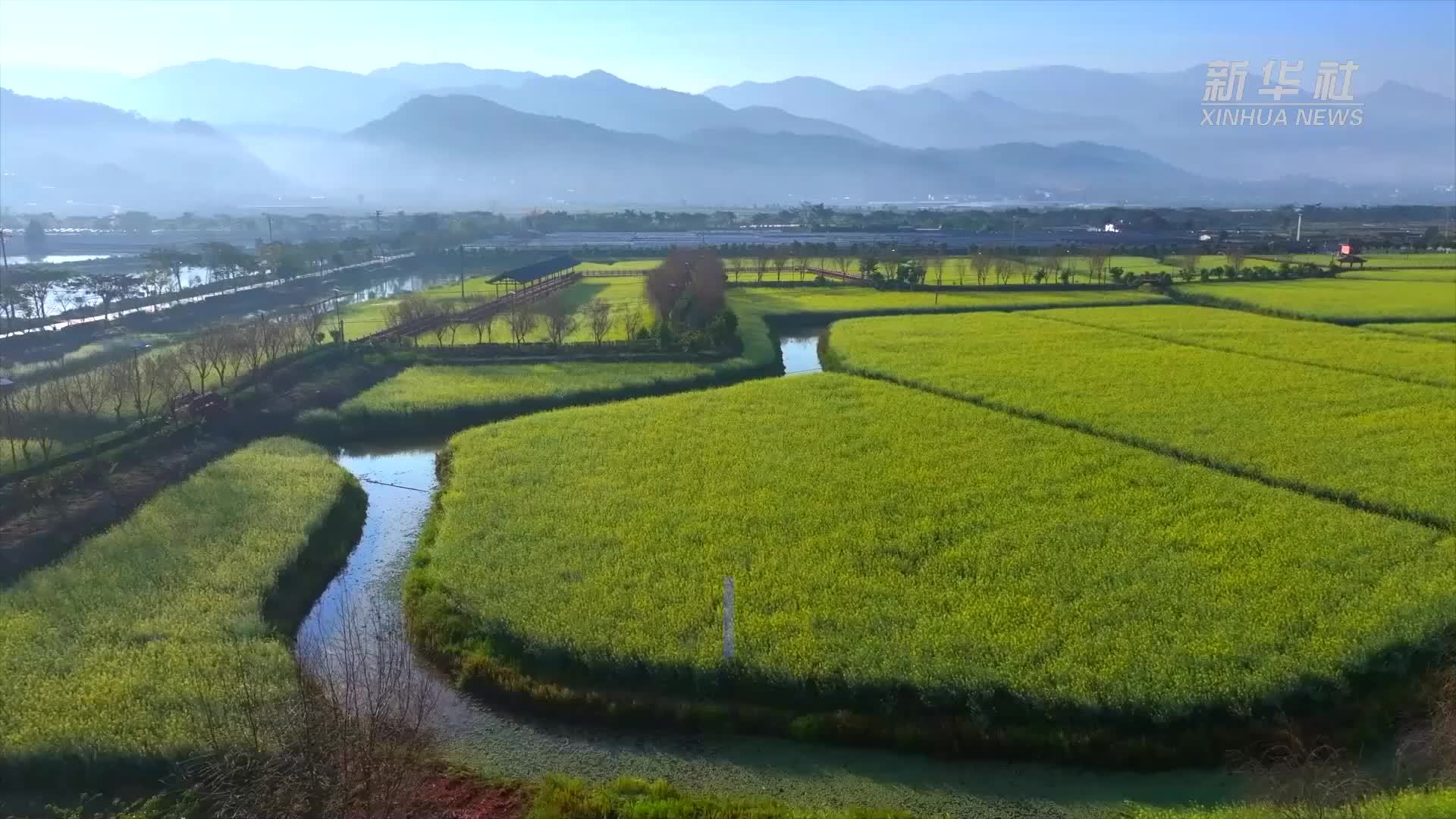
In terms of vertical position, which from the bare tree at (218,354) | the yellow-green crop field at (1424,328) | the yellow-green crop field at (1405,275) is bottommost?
the bare tree at (218,354)

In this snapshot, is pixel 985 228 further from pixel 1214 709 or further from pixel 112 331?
pixel 1214 709

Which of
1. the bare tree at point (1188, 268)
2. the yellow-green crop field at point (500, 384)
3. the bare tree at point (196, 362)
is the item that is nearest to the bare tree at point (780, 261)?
the bare tree at point (1188, 268)

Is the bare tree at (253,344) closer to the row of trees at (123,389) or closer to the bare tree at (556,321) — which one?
the row of trees at (123,389)

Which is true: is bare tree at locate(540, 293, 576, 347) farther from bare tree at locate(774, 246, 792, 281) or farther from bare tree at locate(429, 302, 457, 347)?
bare tree at locate(774, 246, 792, 281)

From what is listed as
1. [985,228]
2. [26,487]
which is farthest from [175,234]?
[26,487]

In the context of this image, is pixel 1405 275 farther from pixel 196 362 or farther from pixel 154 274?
pixel 154 274

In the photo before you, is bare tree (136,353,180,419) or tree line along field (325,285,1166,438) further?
tree line along field (325,285,1166,438)

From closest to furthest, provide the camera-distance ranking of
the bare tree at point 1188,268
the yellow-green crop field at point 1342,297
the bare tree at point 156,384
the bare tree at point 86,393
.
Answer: the bare tree at point 86,393 → the bare tree at point 156,384 → the yellow-green crop field at point 1342,297 → the bare tree at point 1188,268

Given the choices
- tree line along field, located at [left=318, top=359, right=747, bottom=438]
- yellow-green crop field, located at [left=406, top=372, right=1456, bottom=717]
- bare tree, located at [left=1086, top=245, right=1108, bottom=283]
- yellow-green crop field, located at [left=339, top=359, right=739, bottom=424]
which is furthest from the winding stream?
bare tree, located at [left=1086, top=245, right=1108, bottom=283]
